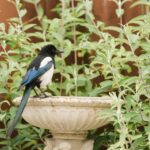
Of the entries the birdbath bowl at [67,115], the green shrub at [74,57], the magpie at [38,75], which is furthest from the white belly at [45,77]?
the green shrub at [74,57]

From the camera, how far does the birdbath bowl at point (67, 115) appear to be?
3.79m

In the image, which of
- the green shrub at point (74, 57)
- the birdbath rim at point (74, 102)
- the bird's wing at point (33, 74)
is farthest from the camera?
the green shrub at point (74, 57)

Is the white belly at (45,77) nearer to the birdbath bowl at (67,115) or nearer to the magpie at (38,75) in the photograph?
the magpie at (38,75)

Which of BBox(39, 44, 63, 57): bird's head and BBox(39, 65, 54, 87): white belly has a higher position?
BBox(39, 44, 63, 57): bird's head

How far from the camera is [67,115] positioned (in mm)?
3828

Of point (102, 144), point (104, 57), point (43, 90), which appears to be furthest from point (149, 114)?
point (43, 90)

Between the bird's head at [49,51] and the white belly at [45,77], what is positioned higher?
the bird's head at [49,51]

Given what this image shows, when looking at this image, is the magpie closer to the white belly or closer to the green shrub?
the white belly

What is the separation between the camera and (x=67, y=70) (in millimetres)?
4688

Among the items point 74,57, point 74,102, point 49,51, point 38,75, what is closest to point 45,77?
point 38,75

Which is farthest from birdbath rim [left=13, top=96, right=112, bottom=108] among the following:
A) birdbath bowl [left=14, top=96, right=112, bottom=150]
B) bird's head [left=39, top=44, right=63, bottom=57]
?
bird's head [left=39, top=44, right=63, bottom=57]

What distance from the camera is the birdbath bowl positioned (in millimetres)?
3791

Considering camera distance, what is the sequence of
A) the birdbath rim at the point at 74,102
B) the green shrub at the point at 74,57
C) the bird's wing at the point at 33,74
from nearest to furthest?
the birdbath rim at the point at 74,102
the bird's wing at the point at 33,74
the green shrub at the point at 74,57

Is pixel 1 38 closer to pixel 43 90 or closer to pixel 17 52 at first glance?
pixel 17 52
